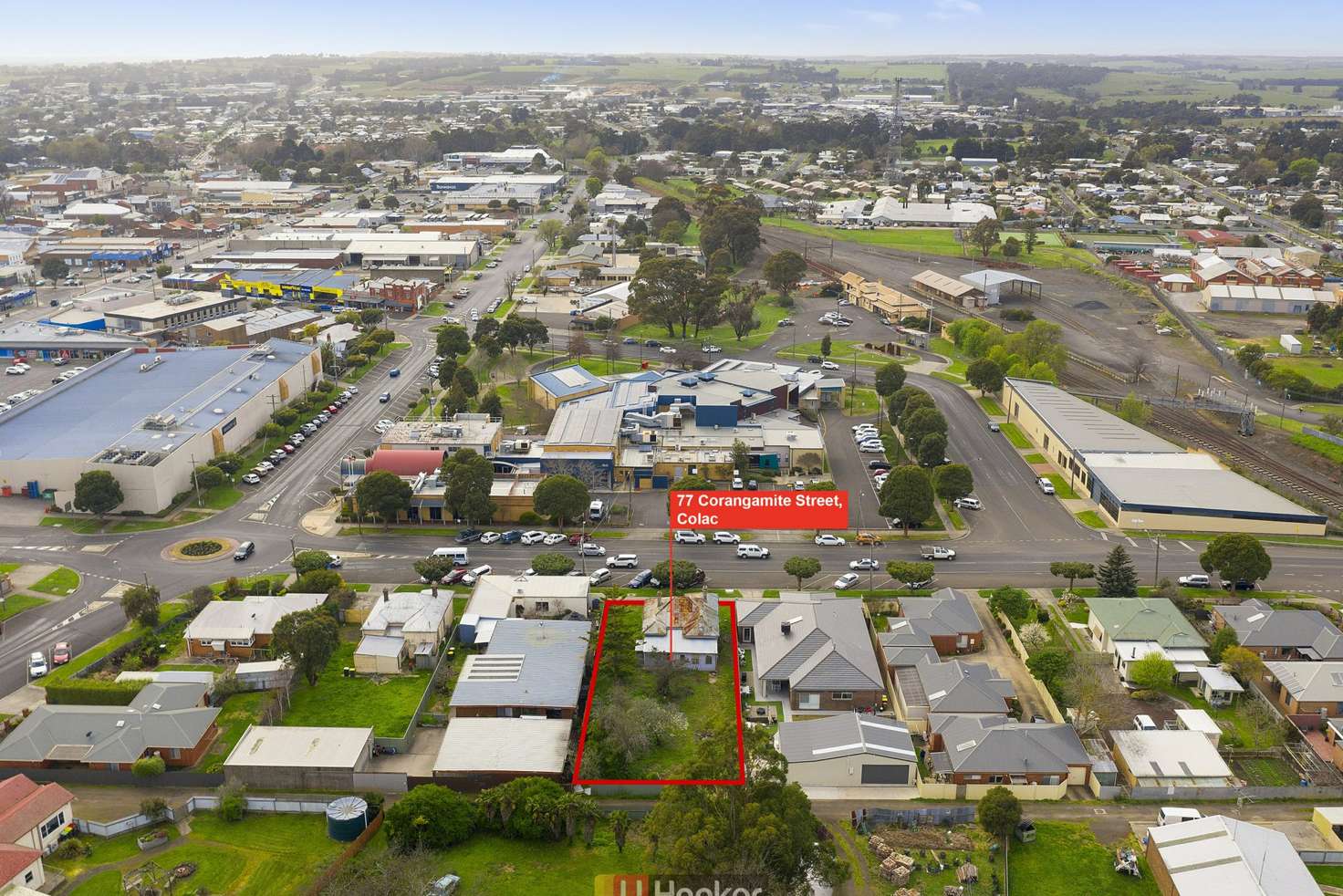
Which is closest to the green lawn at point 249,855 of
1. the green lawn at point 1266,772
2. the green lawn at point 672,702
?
the green lawn at point 672,702

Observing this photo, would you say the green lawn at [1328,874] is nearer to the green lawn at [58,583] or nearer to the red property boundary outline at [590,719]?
the red property boundary outline at [590,719]

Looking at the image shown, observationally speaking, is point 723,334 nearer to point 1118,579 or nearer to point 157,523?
point 157,523

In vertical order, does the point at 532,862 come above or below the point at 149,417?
below

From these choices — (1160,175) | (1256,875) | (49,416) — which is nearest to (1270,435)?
(1256,875)

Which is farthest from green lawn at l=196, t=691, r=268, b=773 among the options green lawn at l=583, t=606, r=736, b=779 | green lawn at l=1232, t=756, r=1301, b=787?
green lawn at l=1232, t=756, r=1301, b=787

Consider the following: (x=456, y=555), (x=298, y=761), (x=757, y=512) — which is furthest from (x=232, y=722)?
(x=757, y=512)

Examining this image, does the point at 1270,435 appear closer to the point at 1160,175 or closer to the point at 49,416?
the point at 49,416
